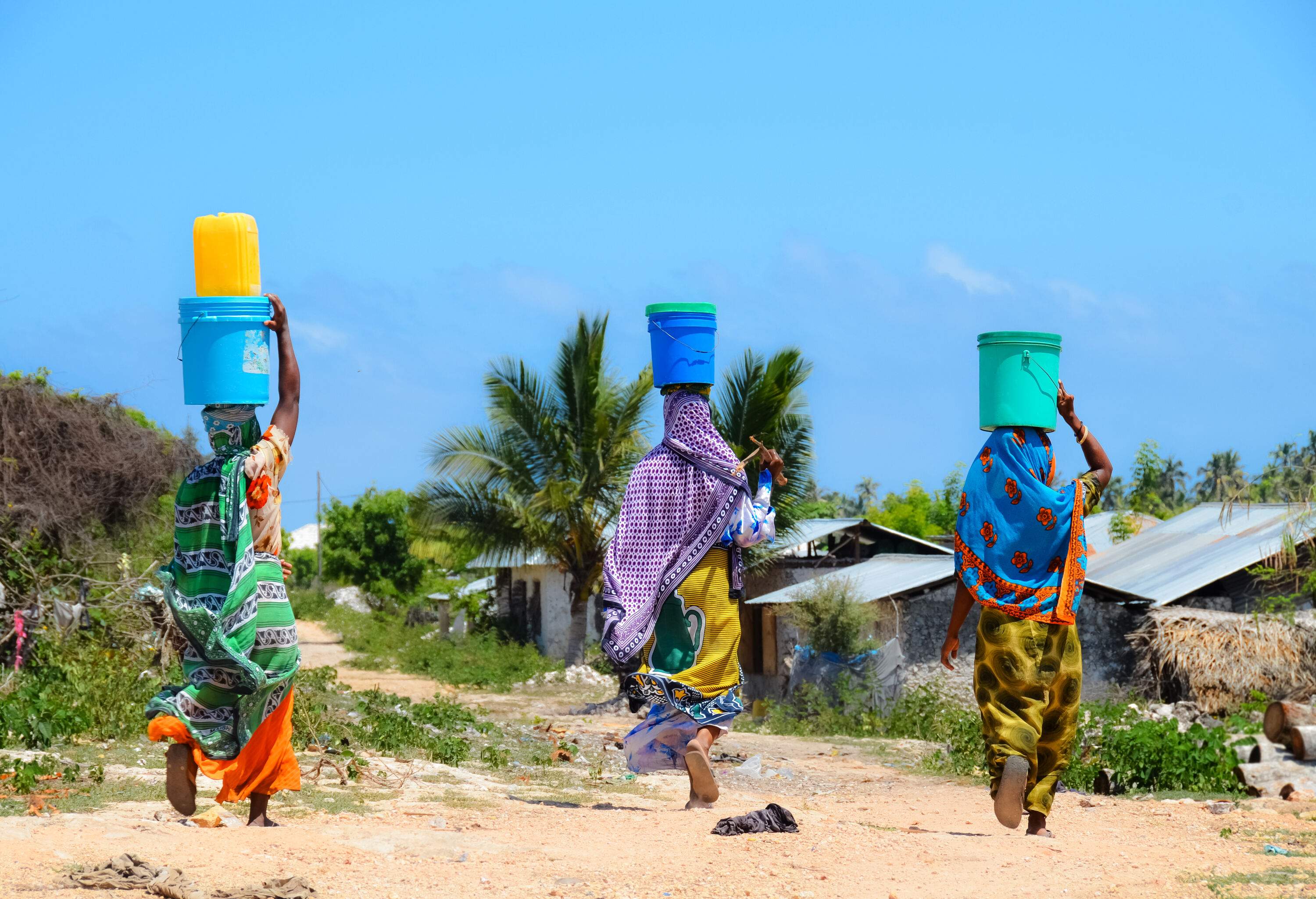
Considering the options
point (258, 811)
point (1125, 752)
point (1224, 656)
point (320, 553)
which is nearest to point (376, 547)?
point (320, 553)

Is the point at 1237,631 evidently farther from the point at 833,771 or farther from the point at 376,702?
the point at 376,702

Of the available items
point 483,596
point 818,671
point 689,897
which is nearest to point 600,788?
point 689,897

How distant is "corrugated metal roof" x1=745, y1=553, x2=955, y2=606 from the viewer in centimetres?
1595

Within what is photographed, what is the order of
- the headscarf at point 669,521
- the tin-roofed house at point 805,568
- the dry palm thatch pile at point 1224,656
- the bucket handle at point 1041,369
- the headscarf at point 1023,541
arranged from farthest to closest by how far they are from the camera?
the tin-roofed house at point 805,568 → the dry palm thatch pile at point 1224,656 → the headscarf at point 669,521 → the bucket handle at point 1041,369 → the headscarf at point 1023,541

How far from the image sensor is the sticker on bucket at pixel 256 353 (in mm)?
5910

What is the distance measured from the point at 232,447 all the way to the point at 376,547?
33503mm

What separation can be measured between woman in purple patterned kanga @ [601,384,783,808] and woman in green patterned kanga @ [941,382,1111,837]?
1418 mm

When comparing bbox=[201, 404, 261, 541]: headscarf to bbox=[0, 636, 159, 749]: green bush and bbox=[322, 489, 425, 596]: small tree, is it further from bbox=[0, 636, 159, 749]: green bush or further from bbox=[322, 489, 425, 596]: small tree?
bbox=[322, 489, 425, 596]: small tree

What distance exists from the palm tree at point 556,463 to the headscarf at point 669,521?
1170 cm

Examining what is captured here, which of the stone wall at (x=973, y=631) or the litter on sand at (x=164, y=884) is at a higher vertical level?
the stone wall at (x=973, y=631)

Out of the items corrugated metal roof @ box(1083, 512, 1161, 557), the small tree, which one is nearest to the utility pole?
the small tree

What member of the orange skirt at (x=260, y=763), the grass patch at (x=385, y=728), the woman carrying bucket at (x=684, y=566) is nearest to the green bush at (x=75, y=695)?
the grass patch at (x=385, y=728)

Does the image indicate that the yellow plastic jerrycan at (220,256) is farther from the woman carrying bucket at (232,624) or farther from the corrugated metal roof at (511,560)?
the corrugated metal roof at (511,560)

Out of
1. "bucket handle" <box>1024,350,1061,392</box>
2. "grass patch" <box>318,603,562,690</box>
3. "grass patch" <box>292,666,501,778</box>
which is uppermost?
"bucket handle" <box>1024,350,1061,392</box>
